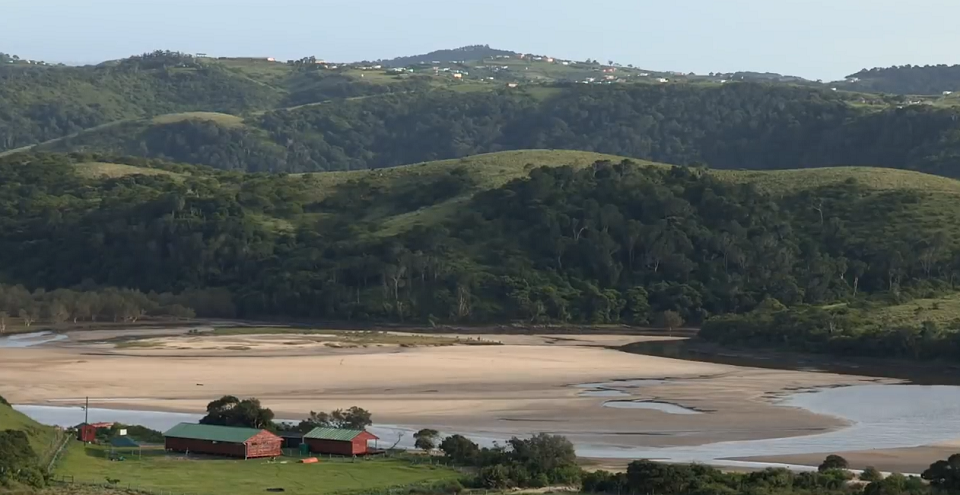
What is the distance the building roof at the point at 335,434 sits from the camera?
5044 centimetres

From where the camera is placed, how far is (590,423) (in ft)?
192

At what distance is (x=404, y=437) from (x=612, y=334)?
156 ft

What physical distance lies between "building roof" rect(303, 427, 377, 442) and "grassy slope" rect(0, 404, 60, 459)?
7813mm

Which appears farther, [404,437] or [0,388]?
[0,388]

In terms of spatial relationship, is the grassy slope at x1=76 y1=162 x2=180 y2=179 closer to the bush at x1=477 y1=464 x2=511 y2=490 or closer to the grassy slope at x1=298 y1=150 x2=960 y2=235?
the grassy slope at x1=298 y1=150 x2=960 y2=235

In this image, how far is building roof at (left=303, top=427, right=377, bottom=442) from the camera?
50438 millimetres

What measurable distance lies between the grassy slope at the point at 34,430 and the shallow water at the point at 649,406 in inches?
873

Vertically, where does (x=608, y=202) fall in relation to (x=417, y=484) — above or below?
above

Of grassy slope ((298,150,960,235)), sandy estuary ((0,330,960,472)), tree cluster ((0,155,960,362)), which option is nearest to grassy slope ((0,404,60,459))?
sandy estuary ((0,330,960,472))

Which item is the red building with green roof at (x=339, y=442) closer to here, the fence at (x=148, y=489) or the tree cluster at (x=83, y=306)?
the fence at (x=148, y=489)

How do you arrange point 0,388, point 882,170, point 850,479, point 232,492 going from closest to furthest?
1. point 232,492
2. point 850,479
3. point 0,388
4. point 882,170

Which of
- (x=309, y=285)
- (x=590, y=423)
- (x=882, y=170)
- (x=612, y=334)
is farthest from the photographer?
(x=882, y=170)

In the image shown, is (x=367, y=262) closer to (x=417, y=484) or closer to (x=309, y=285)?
(x=309, y=285)

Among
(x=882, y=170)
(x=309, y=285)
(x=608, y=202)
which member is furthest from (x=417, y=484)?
(x=882, y=170)
